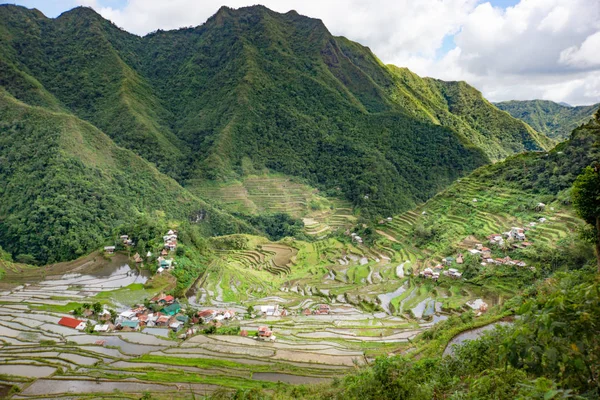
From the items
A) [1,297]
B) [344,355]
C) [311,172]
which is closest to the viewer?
[344,355]

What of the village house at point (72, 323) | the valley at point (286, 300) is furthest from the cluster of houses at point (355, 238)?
the village house at point (72, 323)

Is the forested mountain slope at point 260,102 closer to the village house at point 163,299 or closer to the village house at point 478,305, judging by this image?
the village house at point 478,305

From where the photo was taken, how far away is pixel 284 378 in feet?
59.4

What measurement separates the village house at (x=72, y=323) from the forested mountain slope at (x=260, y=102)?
46.5m

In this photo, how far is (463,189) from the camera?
141ft

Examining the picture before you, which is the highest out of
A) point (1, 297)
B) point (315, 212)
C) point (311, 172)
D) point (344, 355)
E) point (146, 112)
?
point (146, 112)

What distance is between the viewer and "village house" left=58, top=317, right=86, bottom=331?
24.2 meters

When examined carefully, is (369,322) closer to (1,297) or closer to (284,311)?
(284,311)

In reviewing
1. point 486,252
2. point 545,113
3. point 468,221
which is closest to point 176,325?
point 486,252

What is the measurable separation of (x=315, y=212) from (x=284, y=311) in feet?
124

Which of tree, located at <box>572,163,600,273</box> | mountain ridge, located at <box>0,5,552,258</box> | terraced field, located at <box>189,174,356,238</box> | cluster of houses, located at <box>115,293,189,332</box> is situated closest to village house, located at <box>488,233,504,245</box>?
tree, located at <box>572,163,600,273</box>

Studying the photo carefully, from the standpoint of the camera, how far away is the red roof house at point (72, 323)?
24219 mm

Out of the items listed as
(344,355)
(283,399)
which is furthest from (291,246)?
(283,399)

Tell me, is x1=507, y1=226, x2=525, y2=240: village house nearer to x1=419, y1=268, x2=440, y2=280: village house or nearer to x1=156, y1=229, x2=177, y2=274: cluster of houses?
x1=419, y1=268, x2=440, y2=280: village house
